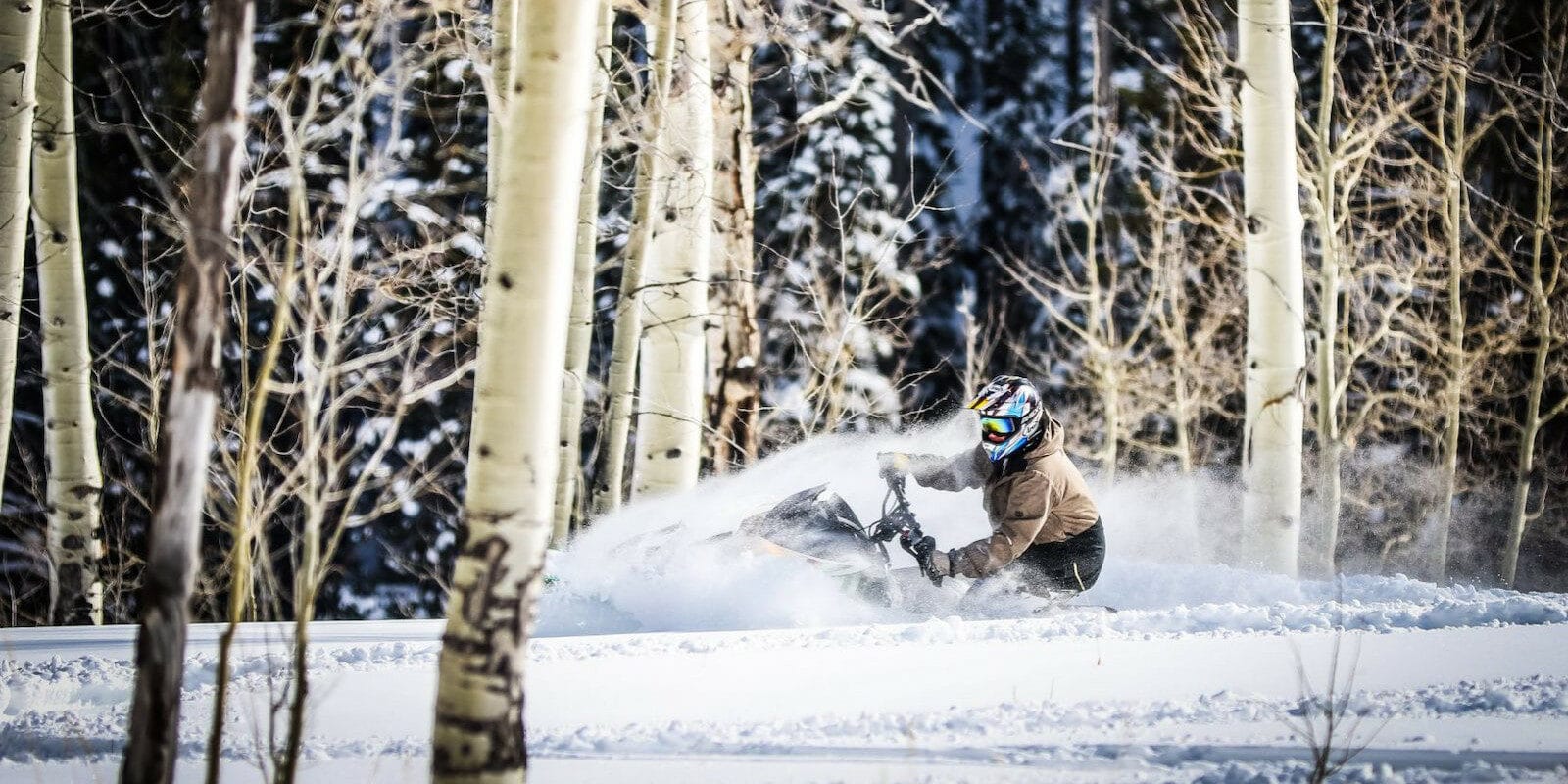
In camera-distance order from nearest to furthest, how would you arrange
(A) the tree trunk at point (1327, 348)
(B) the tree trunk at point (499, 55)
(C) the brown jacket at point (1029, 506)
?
(B) the tree trunk at point (499, 55) → (C) the brown jacket at point (1029, 506) → (A) the tree trunk at point (1327, 348)

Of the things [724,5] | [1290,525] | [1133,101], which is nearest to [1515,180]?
[1133,101]

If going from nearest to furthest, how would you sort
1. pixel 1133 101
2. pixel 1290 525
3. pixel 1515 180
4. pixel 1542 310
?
pixel 1290 525 < pixel 1542 310 < pixel 1515 180 < pixel 1133 101

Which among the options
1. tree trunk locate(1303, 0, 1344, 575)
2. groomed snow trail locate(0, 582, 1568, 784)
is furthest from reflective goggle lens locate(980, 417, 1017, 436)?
tree trunk locate(1303, 0, 1344, 575)

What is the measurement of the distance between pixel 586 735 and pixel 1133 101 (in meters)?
21.8

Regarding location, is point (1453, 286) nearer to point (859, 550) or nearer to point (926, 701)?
point (859, 550)

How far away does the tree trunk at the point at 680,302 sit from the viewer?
684 cm

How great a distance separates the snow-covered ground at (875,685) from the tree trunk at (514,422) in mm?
476

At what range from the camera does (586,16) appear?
2.76 metres

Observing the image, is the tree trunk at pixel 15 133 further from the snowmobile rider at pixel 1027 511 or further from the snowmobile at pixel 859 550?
the snowmobile rider at pixel 1027 511

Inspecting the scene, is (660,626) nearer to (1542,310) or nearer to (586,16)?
(586,16)

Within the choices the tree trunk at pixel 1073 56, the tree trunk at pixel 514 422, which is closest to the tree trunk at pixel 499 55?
the tree trunk at pixel 514 422

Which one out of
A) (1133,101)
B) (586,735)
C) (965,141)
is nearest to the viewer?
(586,735)

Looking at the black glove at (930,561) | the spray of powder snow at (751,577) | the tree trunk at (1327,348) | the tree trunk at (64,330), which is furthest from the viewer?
the tree trunk at (1327,348)

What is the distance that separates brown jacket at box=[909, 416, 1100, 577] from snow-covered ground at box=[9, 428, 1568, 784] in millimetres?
373
